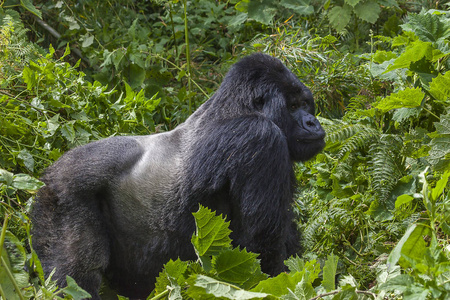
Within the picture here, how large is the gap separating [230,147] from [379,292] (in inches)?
49.2

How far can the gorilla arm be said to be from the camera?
2.71m

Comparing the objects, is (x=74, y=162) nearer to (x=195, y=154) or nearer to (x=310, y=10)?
(x=195, y=154)

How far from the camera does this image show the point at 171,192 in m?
2.86

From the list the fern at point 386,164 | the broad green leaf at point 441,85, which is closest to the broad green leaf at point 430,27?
the broad green leaf at point 441,85

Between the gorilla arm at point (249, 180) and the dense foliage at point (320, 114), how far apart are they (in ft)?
0.86

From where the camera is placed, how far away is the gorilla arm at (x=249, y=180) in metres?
2.71

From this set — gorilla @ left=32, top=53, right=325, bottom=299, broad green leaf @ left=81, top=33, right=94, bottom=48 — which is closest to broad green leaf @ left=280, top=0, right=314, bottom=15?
broad green leaf @ left=81, top=33, right=94, bottom=48

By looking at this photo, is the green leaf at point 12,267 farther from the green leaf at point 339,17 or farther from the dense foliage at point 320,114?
the green leaf at point 339,17

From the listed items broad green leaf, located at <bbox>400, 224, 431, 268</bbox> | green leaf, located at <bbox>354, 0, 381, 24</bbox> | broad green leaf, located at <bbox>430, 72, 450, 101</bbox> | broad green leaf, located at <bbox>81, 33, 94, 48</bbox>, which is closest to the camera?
broad green leaf, located at <bbox>400, 224, 431, 268</bbox>

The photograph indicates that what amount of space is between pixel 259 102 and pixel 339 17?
236 cm

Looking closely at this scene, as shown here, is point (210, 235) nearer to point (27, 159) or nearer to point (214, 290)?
point (214, 290)

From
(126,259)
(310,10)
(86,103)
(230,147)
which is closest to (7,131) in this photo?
(86,103)

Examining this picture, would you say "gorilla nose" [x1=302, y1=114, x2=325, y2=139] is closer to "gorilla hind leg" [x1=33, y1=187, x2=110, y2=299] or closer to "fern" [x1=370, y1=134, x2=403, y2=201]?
"fern" [x1=370, y1=134, x2=403, y2=201]

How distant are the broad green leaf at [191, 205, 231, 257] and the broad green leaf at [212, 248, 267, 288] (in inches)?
1.9
